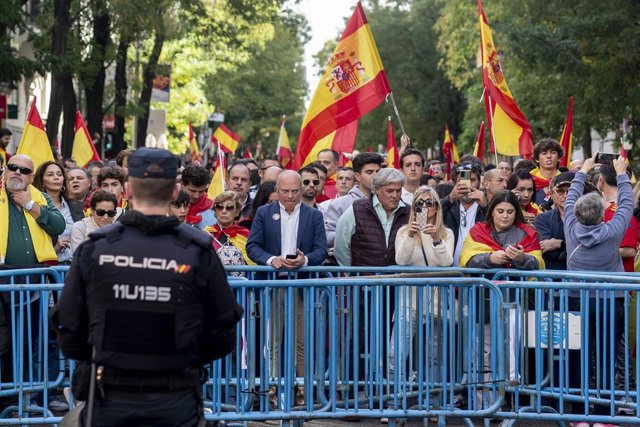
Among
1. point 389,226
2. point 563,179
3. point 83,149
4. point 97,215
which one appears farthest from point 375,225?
point 83,149

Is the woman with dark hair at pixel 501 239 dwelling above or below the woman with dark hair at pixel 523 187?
below

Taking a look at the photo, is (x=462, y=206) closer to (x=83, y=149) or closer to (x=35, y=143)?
(x=35, y=143)

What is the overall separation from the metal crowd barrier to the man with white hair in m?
1.44

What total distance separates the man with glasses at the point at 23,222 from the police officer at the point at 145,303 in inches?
187

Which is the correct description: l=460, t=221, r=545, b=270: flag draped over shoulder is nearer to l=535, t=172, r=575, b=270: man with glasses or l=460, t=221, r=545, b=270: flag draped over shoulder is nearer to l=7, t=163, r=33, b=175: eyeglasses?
l=535, t=172, r=575, b=270: man with glasses

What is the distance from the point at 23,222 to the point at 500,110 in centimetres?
788

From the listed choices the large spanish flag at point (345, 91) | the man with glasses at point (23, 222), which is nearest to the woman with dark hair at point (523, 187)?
the large spanish flag at point (345, 91)

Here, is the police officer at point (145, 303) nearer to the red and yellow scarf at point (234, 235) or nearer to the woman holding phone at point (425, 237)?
the woman holding phone at point (425, 237)

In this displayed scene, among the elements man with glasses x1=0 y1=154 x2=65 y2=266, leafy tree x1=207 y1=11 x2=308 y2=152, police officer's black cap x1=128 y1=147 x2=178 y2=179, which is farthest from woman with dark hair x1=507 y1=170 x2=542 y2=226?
leafy tree x1=207 y1=11 x2=308 y2=152

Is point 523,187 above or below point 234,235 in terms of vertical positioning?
above

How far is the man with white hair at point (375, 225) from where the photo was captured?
10.0 m

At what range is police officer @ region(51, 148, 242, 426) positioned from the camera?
529 centimetres

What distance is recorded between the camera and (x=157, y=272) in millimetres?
Answer: 5277

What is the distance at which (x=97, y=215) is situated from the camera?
1031 centimetres
